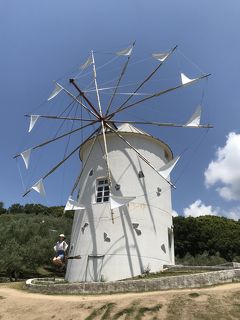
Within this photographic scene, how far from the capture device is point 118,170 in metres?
23.4

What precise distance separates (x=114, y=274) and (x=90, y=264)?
158cm

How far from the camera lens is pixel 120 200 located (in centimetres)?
2036

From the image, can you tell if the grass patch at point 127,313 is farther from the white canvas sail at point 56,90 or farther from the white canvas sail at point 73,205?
the white canvas sail at point 56,90

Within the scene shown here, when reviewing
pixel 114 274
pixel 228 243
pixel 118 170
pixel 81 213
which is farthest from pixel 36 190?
pixel 228 243

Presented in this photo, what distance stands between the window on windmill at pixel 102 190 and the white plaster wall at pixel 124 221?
10.0 inches

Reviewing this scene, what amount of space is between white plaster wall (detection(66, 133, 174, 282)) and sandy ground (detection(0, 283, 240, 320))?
4.54 metres

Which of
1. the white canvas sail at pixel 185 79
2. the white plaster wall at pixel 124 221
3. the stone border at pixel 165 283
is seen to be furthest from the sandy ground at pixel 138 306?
the white canvas sail at pixel 185 79

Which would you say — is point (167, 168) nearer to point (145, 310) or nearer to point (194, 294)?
point (194, 294)

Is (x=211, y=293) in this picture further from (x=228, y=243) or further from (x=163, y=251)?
(x=228, y=243)

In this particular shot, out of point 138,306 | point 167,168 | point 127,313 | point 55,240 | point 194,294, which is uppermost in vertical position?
point 55,240

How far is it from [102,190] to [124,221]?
8.21 feet

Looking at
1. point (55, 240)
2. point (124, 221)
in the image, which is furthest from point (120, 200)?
point (55, 240)

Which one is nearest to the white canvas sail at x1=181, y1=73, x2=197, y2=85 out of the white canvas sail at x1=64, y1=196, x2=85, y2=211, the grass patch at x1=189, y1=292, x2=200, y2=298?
the white canvas sail at x1=64, y1=196, x2=85, y2=211

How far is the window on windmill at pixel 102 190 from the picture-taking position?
23.0 meters
